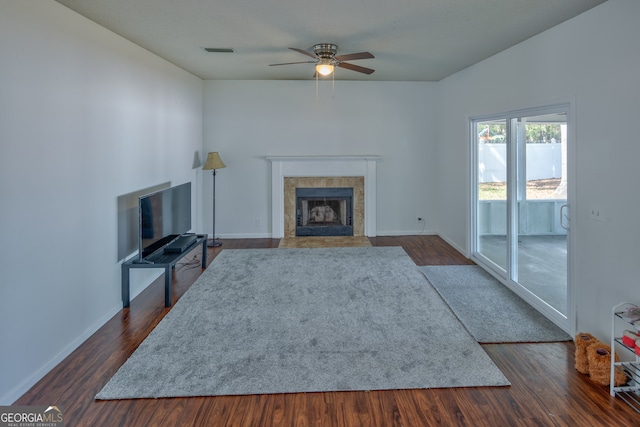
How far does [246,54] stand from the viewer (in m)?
4.50

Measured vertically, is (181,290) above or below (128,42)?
below

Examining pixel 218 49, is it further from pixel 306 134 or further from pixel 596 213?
pixel 596 213

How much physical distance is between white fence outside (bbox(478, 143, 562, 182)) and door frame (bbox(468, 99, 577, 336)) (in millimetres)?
178

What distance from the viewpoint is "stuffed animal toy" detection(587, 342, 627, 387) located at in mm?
2396

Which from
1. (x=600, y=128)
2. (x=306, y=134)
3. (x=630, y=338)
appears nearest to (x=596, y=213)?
(x=600, y=128)

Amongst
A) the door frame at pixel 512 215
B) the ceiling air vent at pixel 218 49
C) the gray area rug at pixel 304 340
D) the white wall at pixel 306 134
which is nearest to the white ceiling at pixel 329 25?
the ceiling air vent at pixel 218 49

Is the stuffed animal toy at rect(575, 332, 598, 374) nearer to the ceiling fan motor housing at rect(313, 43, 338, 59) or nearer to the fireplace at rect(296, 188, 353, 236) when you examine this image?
the ceiling fan motor housing at rect(313, 43, 338, 59)

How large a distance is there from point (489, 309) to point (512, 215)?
1.18 metres

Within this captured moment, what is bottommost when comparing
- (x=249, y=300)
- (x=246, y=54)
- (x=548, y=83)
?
(x=249, y=300)

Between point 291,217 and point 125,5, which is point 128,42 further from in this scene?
point 291,217

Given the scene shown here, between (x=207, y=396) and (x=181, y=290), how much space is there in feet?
6.71

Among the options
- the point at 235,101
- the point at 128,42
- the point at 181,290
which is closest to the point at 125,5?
the point at 128,42

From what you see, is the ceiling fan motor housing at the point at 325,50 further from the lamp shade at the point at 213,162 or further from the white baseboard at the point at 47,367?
the white baseboard at the point at 47,367

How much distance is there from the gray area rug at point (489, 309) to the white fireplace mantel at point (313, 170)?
7.48 feet
